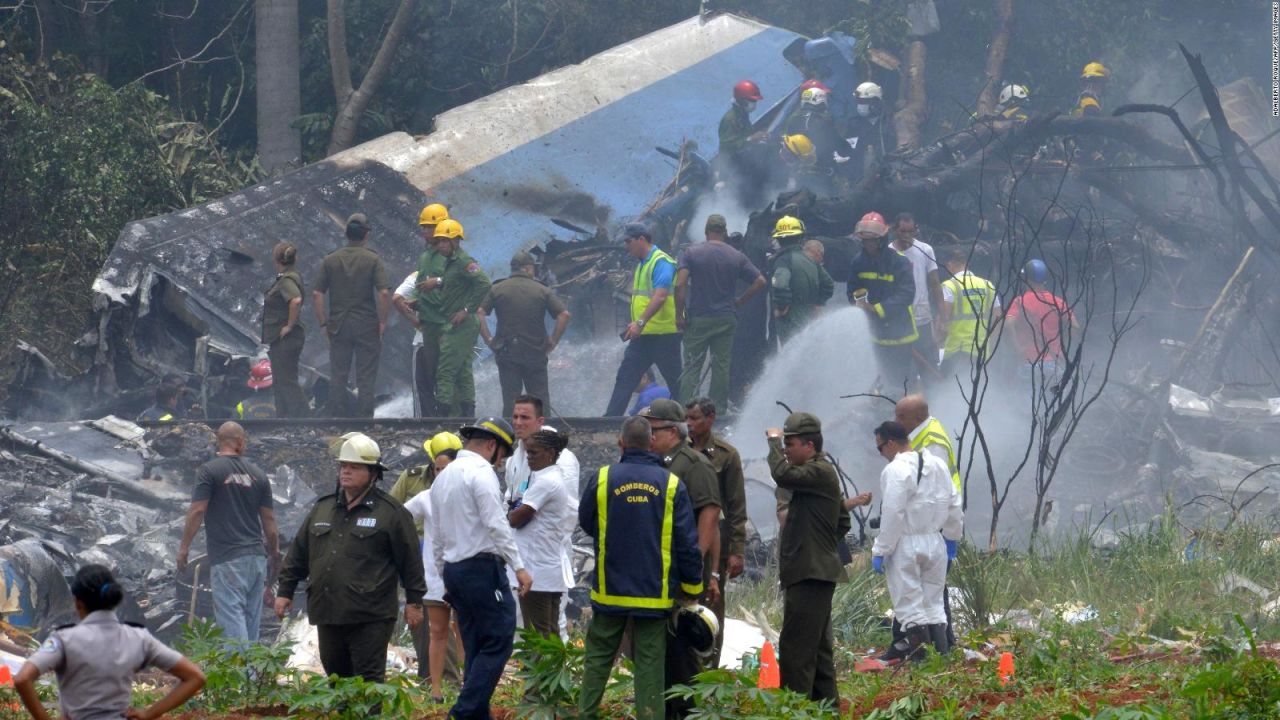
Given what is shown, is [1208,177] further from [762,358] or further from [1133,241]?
[762,358]

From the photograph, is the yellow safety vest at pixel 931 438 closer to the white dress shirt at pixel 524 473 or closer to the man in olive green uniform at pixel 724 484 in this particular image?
the man in olive green uniform at pixel 724 484

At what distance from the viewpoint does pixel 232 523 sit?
331 inches

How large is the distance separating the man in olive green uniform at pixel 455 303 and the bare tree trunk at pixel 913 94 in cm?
992

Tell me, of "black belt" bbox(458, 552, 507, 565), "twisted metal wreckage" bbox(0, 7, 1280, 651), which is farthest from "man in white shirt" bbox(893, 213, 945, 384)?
"black belt" bbox(458, 552, 507, 565)

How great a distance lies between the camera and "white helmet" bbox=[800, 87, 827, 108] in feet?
58.4

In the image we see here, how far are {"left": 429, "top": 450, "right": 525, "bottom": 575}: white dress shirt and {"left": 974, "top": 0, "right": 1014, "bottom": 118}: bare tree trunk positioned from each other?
611 inches

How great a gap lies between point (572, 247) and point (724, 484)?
8.89 meters

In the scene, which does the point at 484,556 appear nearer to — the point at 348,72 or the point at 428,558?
the point at 428,558

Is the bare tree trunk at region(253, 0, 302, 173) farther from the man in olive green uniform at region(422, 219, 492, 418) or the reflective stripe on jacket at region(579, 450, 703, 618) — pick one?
the reflective stripe on jacket at region(579, 450, 703, 618)

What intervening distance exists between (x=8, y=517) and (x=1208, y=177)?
1382cm

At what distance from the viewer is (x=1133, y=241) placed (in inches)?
647

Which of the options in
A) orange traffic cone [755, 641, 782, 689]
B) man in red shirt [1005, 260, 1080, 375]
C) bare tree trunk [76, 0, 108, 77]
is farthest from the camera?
bare tree trunk [76, 0, 108, 77]

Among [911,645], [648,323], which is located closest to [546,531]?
[911,645]

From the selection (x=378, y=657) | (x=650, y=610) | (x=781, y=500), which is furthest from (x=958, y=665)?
(x=378, y=657)
